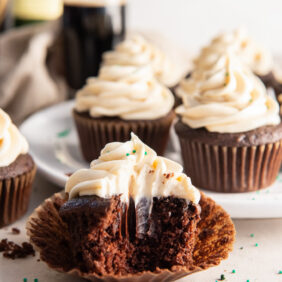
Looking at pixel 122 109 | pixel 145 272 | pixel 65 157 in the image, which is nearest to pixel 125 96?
pixel 122 109

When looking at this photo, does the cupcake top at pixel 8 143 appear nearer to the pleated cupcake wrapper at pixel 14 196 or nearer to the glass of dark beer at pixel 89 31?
the pleated cupcake wrapper at pixel 14 196

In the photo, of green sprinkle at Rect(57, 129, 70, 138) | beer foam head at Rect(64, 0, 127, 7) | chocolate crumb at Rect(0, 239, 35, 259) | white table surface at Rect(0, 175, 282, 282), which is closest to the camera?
white table surface at Rect(0, 175, 282, 282)

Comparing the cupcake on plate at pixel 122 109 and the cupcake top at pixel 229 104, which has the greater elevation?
the cupcake top at pixel 229 104

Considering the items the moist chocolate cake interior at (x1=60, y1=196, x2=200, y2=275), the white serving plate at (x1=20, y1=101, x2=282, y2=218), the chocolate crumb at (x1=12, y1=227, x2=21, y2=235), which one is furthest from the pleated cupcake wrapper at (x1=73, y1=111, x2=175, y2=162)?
the moist chocolate cake interior at (x1=60, y1=196, x2=200, y2=275)

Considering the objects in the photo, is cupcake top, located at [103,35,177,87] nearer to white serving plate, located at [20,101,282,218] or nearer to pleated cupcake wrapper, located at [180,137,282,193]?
white serving plate, located at [20,101,282,218]

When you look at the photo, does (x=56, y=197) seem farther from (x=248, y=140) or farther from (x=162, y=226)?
(x=248, y=140)

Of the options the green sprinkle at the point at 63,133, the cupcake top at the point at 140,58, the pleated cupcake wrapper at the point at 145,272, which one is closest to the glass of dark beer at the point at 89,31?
the cupcake top at the point at 140,58

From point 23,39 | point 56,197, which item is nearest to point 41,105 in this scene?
point 23,39
